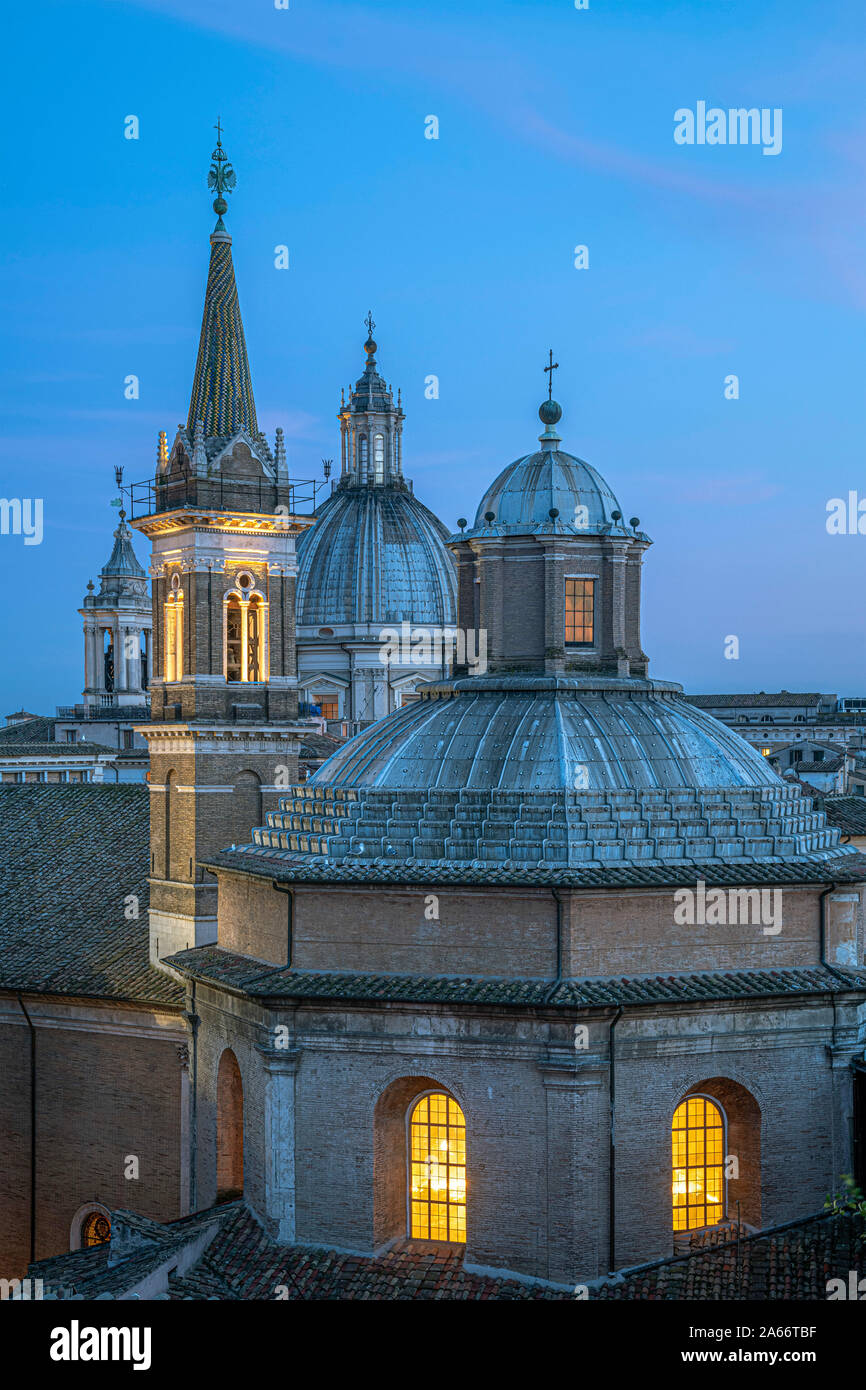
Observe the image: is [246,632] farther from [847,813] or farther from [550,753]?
[847,813]

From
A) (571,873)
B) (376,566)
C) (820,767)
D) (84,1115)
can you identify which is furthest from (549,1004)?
(820,767)

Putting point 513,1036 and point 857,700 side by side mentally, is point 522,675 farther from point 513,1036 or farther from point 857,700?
point 857,700

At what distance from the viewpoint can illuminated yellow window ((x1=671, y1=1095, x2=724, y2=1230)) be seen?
71.7 feet

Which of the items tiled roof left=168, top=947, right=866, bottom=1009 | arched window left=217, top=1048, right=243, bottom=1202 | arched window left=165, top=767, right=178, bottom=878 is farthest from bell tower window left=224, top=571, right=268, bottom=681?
tiled roof left=168, top=947, right=866, bottom=1009

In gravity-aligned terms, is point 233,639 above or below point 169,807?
above

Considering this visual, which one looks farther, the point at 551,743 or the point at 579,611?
the point at 579,611

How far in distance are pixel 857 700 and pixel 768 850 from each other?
3477 inches

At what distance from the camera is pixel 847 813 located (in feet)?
137

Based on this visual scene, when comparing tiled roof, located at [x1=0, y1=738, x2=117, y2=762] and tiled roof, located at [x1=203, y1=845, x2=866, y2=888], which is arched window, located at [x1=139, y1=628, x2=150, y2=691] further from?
tiled roof, located at [x1=203, y1=845, x2=866, y2=888]

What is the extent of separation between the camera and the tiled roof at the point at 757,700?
94562 mm

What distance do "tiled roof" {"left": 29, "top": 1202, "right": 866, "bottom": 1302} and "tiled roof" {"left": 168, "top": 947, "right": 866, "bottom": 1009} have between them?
119 inches

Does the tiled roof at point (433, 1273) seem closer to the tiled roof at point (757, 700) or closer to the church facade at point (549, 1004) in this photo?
the church facade at point (549, 1004)

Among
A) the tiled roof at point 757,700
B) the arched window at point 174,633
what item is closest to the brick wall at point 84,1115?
the arched window at point 174,633

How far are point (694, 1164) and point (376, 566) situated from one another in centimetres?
3728
